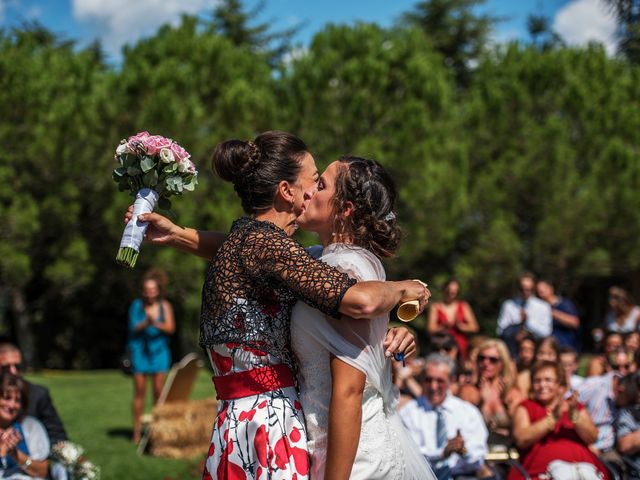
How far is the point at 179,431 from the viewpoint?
8.67m

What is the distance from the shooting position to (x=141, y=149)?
3203mm

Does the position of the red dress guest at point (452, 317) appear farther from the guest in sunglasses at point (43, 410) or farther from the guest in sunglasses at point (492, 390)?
the guest in sunglasses at point (43, 410)

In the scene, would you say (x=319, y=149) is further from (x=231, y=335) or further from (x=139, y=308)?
(x=231, y=335)

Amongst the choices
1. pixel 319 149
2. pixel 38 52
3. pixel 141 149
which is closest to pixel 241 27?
pixel 38 52

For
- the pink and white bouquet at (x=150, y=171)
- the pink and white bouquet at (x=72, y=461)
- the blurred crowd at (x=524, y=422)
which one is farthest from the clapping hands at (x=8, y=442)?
the pink and white bouquet at (x=150, y=171)

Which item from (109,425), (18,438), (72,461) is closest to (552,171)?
(109,425)

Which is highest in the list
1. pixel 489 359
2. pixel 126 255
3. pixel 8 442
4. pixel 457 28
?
pixel 457 28

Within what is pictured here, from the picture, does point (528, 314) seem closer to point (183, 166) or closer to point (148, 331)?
point (148, 331)

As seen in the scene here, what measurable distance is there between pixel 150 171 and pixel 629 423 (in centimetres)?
378

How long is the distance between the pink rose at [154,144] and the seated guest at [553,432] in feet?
10.5

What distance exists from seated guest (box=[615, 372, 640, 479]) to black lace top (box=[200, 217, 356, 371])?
3389mm

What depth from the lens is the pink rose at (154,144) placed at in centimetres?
318

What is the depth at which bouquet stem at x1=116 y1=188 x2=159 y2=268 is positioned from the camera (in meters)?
3.01

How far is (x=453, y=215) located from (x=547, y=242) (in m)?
2.36
